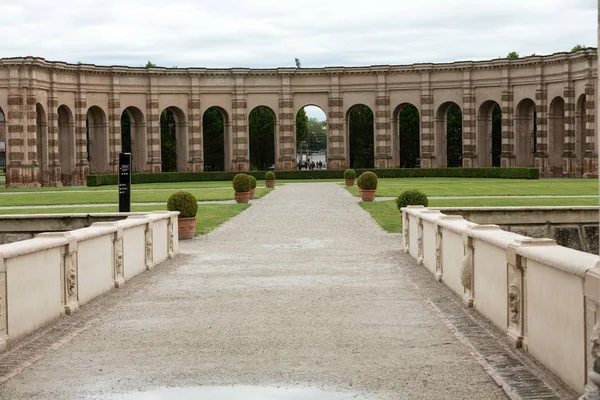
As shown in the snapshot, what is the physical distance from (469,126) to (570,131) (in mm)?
8884

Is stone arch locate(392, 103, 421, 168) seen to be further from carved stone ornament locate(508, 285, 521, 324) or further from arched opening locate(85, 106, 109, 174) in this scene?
carved stone ornament locate(508, 285, 521, 324)

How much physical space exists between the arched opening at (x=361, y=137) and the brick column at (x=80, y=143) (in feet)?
103

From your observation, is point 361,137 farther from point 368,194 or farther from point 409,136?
point 368,194

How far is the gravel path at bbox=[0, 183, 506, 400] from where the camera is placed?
26.1ft

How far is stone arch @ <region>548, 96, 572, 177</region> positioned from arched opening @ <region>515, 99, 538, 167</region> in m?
2.35

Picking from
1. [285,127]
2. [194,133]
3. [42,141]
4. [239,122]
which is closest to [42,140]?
[42,141]

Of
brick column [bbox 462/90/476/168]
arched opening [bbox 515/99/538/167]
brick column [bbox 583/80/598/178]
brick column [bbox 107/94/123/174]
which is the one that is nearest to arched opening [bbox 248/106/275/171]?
brick column [bbox 107/94/123/174]

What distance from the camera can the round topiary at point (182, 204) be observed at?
2280 cm

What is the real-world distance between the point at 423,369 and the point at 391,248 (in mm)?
11913

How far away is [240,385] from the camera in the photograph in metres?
7.84

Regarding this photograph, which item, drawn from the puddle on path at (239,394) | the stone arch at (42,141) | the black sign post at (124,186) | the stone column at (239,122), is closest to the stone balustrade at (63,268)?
the puddle on path at (239,394)

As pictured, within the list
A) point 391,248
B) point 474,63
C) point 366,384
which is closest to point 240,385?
point 366,384

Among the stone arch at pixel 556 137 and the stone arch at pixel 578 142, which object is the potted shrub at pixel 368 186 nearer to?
the stone arch at pixel 578 142

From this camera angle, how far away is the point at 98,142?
6925 centimetres
